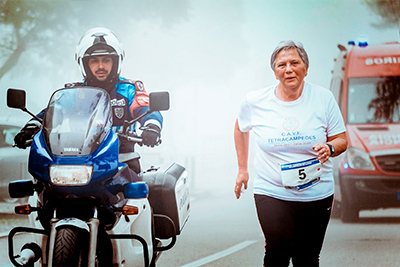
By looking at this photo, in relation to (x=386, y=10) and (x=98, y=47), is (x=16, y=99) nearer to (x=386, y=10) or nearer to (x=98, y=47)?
(x=98, y=47)

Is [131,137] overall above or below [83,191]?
above

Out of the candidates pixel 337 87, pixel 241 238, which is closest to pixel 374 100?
pixel 337 87

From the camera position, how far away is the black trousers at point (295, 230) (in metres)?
3.70

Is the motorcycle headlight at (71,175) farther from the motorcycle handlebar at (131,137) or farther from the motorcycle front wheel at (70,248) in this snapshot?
the motorcycle handlebar at (131,137)

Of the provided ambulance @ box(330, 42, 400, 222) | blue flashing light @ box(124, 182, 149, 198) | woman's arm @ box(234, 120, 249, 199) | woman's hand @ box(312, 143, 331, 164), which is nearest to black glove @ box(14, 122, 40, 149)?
blue flashing light @ box(124, 182, 149, 198)

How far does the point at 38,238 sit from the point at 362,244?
3.49m

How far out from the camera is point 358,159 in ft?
22.6

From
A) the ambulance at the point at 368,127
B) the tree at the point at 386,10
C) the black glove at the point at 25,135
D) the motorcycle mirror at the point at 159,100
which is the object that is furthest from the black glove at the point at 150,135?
the tree at the point at 386,10

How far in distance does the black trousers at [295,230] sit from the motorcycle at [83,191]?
29.4 inches

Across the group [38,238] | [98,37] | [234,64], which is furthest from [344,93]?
[38,238]

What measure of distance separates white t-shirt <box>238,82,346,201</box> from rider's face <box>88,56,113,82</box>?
117cm

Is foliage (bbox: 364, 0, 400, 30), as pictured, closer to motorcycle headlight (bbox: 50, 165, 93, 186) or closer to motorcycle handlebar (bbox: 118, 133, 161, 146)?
motorcycle handlebar (bbox: 118, 133, 161, 146)

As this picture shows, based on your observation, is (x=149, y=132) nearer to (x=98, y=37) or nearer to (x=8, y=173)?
(x=98, y=37)

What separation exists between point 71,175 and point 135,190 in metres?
0.46
